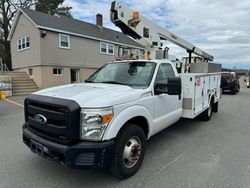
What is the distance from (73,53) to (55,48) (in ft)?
6.39

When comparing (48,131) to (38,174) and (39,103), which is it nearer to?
(39,103)

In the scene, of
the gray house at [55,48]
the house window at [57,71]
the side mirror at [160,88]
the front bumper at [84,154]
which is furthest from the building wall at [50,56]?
the front bumper at [84,154]

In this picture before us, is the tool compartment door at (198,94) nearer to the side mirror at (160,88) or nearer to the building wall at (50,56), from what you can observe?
the side mirror at (160,88)

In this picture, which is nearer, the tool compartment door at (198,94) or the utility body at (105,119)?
the utility body at (105,119)

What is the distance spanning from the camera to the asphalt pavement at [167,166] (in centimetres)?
328

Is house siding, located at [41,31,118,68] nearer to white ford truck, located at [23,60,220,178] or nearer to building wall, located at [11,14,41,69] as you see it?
building wall, located at [11,14,41,69]

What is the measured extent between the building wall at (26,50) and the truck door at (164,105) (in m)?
15.4

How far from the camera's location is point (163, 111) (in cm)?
439

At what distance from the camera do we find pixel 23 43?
20203mm

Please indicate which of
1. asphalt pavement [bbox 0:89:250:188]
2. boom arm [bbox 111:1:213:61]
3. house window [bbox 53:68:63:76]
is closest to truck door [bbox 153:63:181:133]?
asphalt pavement [bbox 0:89:250:188]

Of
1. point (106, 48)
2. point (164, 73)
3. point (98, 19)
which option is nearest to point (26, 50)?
point (106, 48)

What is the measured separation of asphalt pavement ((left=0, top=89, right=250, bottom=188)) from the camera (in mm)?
3277

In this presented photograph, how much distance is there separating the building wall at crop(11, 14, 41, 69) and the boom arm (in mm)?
13695

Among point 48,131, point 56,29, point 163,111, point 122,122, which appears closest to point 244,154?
point 163,111
